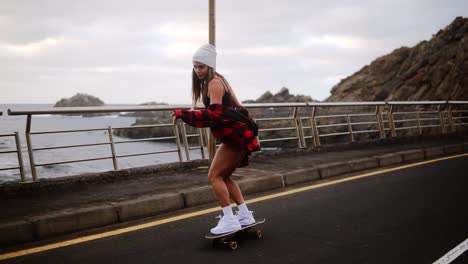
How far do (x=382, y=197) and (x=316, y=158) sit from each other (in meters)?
3.43

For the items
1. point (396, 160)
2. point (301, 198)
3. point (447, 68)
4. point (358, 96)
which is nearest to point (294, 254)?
point (301, 198)

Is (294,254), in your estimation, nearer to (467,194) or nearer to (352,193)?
(352,193)

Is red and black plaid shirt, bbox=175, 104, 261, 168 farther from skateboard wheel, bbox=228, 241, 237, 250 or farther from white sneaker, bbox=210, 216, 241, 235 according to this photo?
skateboard wheel, bbox=228, 241, 237, 250

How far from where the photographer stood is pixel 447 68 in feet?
129

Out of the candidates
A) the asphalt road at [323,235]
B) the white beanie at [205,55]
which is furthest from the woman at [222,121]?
the asphalt road at [323,235]

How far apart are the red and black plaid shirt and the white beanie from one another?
16.6 inches

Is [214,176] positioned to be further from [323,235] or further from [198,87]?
[323,235]

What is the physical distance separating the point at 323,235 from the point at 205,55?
2.24 m

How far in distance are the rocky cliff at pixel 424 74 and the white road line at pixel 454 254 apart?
36.5 metres

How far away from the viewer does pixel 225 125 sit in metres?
4.03

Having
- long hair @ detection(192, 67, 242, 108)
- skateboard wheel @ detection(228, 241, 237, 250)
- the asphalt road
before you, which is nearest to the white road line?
the asphalt road

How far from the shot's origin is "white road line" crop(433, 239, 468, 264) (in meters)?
3.77

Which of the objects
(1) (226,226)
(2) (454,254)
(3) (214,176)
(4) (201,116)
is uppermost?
(4) (201,116)

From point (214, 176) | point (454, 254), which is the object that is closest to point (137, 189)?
point (214, 176)
